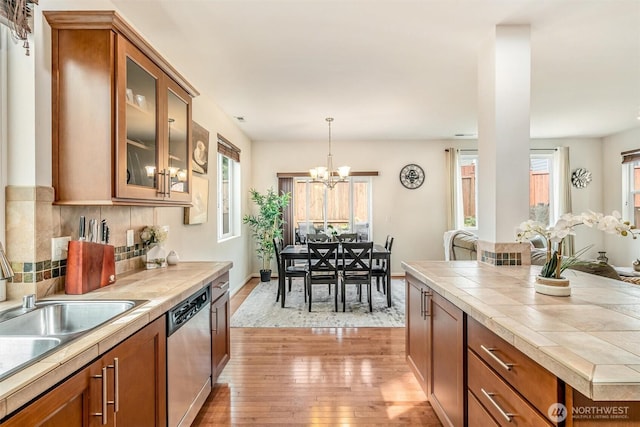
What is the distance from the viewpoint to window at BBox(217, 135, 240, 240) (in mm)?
4664

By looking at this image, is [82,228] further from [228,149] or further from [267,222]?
[267,222]

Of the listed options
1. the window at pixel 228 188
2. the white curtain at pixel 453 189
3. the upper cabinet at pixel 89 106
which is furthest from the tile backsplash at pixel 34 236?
the white curtain at pixel 453 189

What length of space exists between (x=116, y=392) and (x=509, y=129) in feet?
8.75

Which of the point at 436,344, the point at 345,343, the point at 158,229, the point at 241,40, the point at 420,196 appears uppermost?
the point at 241,40

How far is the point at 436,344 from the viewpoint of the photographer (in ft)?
6.16

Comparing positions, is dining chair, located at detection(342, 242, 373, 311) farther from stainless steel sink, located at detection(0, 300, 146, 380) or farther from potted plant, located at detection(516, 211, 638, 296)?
stainless steel sink, located at detection(0, 300, 146, 380)

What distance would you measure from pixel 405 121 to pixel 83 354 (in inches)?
191

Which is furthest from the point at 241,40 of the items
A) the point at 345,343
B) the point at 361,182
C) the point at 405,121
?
the point at 361,182

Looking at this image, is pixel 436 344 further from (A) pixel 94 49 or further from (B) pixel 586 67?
(B) pixel 586 67

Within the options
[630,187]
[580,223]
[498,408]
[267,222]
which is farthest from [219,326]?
[630,187]

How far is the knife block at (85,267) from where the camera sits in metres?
1.61

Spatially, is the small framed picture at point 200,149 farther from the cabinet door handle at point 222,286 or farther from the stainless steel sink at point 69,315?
the stainless steel sink at point 69,315

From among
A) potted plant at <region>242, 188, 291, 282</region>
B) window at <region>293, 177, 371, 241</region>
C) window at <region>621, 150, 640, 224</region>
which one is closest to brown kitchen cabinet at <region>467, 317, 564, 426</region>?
potted plant at <region>242, 188, 291, 282</region>

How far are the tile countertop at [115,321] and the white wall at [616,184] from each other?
6888 mm
